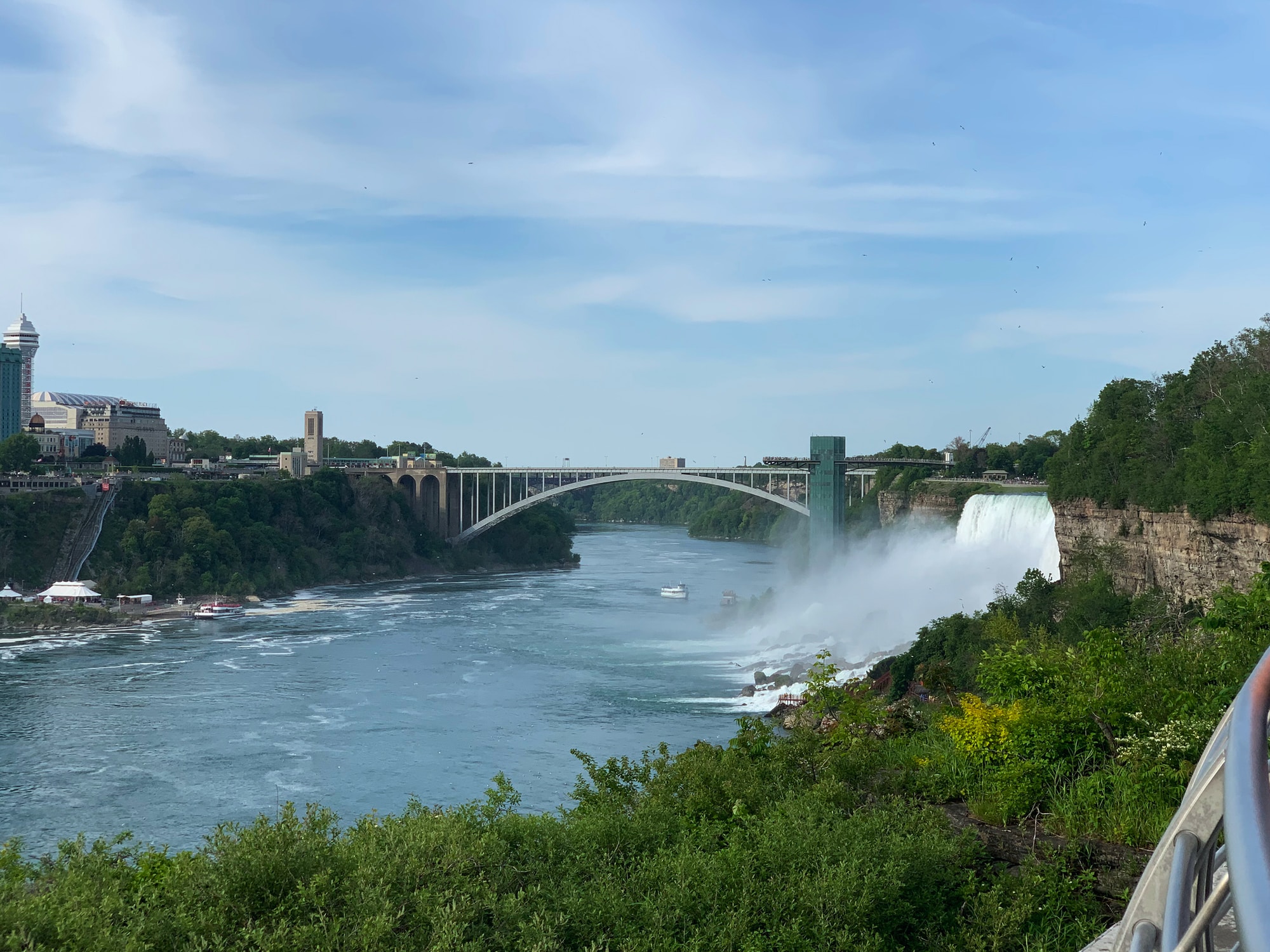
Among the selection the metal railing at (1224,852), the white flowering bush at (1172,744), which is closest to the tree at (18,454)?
the white flowering bush at (1172,744)

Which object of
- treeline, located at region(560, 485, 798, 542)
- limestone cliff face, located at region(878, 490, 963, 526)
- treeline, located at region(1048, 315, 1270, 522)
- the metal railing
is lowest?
treeline, located at region(560, 485, 798, 542)

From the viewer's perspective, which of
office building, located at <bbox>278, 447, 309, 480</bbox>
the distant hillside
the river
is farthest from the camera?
office building, located at <bbox>278, 447, 309, 480</bbox>

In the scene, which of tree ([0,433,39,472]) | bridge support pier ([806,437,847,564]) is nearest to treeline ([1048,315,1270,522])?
bridge support pier ([806,437,847,564])

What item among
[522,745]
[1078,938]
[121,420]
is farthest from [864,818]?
[121,420]

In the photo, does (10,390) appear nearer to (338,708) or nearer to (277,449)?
(277,449)

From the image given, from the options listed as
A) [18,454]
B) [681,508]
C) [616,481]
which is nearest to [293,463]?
[18,454]

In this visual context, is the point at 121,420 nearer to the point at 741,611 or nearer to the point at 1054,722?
the point at 741,611

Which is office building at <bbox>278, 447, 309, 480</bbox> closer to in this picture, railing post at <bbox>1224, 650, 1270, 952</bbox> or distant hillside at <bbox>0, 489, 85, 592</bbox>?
distant hillside at <bbox>0, 489, 85, 592</bbox>

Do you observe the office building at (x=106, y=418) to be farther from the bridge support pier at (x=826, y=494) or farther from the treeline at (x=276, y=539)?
the bridge support pier at (x=826, y=494)
